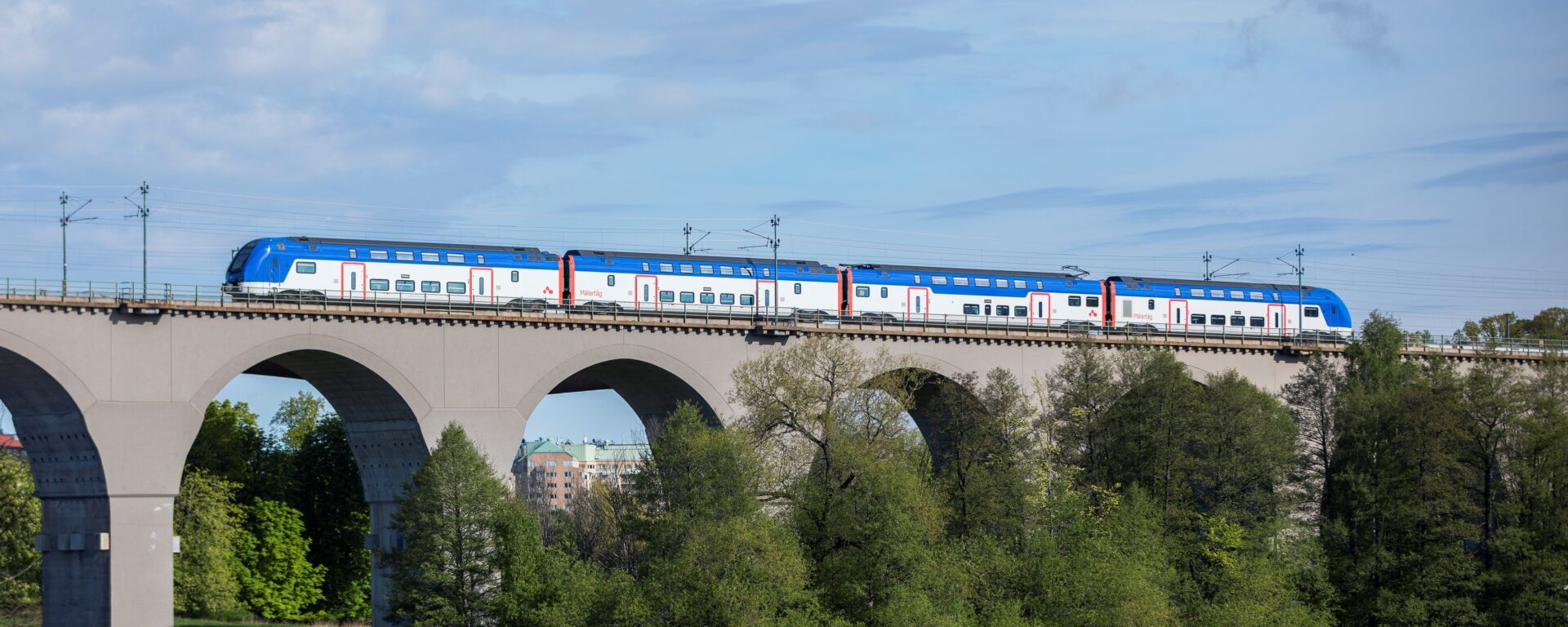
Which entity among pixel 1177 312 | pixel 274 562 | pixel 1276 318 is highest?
pixel 1177 312

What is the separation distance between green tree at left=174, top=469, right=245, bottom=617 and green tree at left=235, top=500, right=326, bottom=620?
2384 mm

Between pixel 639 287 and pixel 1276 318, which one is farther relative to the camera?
pixel 1276 318

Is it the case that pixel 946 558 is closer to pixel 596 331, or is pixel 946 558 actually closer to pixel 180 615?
pixel 596 331

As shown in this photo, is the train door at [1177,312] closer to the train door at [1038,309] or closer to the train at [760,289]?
the train at [760,289]

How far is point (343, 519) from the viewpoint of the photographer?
8938 centimetres

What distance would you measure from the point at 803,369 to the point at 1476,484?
2867 cm

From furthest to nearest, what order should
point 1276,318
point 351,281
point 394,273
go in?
point 1276,318
point 394,273
point 351,281

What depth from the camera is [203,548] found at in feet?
259

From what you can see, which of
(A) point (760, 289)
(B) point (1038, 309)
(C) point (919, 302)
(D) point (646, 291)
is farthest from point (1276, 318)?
(D) point (646, 291)

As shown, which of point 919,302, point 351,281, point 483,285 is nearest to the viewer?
point 351,281

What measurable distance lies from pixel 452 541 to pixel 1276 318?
49.4 metres

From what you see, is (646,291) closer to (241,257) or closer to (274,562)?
(241,257)

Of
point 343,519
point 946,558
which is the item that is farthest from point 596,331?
point 343,519

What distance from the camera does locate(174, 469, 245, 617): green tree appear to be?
78.6 metres
